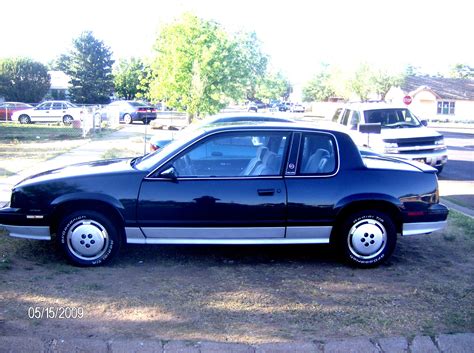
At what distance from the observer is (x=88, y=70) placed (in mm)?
58969

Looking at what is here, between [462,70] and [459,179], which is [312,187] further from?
[462,70]

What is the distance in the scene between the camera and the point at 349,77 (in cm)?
6425

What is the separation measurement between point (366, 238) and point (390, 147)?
8.44 m

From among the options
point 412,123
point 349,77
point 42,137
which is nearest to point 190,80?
point 42,137

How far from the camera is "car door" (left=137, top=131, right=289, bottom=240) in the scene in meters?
5.69

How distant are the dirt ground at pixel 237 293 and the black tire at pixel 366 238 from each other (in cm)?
14

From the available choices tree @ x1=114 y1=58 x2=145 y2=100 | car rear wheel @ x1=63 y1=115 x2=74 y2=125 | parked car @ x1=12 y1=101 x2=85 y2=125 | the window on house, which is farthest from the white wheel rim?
tree @ x1=114 y1=58 x2=145 y2=100

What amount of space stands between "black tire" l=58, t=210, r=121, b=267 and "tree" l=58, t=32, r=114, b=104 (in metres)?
55.3

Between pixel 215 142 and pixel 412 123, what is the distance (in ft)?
34.5

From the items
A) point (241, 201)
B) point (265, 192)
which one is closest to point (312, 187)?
point (265, 192)

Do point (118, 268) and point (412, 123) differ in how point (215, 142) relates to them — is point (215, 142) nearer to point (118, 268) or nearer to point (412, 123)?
point (118, 268)

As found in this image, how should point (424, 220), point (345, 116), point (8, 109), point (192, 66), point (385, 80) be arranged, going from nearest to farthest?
point (424, 220)
point (345, 116)
point (192, 66)
point (8, 109)
point (385, 80)

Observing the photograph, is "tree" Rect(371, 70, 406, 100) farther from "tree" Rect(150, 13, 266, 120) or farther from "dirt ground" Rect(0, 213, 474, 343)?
"dirt ground" Rect(0, 213, 474, 343)

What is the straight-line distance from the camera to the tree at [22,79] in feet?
167
